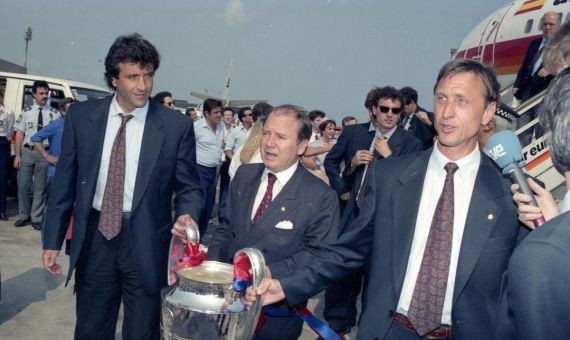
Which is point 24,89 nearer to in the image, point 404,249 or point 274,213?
point 274,213

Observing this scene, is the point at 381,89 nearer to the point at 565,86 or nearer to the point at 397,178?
the point at 397,178

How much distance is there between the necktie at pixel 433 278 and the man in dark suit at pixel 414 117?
4617 mm

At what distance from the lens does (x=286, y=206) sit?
112 inches

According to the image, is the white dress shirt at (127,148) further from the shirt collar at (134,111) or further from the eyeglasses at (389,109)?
the eyeglasses at (389,109)

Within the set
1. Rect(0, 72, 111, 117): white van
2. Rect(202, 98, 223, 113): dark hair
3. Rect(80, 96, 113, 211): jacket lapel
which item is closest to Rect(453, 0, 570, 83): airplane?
Rect(202, 98, 223, 113): dark hair

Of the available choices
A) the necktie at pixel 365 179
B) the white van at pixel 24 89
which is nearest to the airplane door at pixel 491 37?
the white van at pixel 24 89

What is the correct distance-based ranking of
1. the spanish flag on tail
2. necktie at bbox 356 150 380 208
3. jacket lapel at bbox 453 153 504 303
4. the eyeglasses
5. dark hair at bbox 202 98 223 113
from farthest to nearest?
1. the spanish flag on tail
2. dark hair at bbox 202 98 223 113
3. the eyeglasses
4. necktie at bbox 356 150 380 208
5. jacket lapel at bbox 453 153 504 303

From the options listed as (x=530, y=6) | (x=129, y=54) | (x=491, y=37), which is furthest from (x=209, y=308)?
(x=491, y=37)

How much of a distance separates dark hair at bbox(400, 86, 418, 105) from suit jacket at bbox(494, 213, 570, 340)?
5.94m

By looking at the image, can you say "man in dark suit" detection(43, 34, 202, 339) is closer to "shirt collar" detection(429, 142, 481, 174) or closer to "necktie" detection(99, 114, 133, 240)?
"necktie" detection(99, 114, 133, 240)

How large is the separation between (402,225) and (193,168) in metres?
1.64

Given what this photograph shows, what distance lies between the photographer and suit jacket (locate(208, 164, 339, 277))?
2781 mm

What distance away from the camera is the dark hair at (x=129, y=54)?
3.25 metres

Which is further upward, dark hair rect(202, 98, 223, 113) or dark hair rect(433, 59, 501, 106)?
dark hair rect(433, 59, 501, 106)
